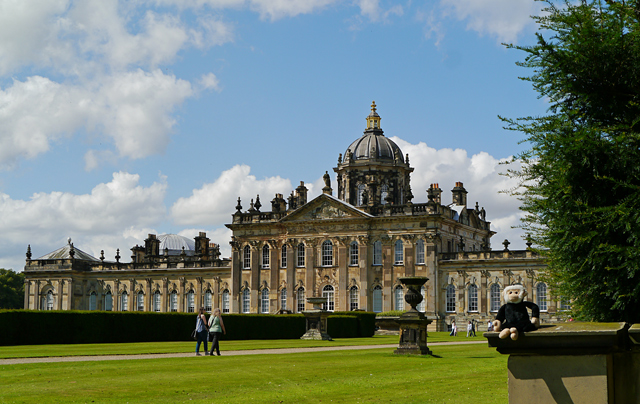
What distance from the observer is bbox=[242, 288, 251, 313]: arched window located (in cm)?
6612

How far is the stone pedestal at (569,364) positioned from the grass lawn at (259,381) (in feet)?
19.0

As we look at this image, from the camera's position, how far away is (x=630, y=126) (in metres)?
10.9

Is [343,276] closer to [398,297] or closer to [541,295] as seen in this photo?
[398,297]

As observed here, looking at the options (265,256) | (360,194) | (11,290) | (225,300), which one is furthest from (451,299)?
(11,290)

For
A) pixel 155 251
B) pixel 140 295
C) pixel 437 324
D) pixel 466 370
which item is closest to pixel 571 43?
pixel 466 370

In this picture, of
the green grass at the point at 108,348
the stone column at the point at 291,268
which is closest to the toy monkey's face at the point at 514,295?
the green grass at the point at 108,348

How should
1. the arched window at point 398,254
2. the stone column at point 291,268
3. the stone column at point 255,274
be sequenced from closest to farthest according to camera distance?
the arched window at point 398,254
the stone column at point 291,268
the stone column at point 255,274

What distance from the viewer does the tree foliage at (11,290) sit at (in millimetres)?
97375

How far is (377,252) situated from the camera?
61625mm

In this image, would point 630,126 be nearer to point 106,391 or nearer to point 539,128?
point 539,128

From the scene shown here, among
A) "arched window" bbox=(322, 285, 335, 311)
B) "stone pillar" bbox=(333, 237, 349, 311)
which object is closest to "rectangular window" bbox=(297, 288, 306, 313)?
"arched window" bbox=(322, 285, 335, 311)

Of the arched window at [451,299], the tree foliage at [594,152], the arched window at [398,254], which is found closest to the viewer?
the tree foliage at [594,152]

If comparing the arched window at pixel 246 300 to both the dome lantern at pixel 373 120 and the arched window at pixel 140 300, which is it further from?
the dome lantern at pixel 373 120

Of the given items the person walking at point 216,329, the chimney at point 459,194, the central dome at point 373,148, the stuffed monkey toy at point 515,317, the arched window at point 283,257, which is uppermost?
the central dome at point 373,148
